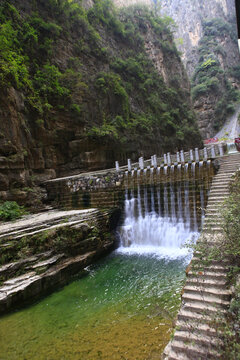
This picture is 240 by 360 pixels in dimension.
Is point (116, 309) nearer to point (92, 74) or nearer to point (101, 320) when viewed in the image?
point (101, 320)

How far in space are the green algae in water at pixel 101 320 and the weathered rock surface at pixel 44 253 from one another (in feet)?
1.49

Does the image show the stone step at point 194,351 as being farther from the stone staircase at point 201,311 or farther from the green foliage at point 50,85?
the green foliage at point 50,85

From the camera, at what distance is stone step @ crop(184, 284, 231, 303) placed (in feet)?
11.2

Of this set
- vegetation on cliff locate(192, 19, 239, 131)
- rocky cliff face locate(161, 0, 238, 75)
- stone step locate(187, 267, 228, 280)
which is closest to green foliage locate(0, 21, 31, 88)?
stone step locate(187, 267, 228, 280)

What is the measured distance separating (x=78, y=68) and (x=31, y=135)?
7696mm

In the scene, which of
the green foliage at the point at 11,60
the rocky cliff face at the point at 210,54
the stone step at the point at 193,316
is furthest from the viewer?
the rocky cliff face at the point at 210,54

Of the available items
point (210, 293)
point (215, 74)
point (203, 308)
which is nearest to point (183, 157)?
point (210, 293)

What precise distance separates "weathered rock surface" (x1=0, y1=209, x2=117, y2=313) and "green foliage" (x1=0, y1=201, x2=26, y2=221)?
665 millimetres

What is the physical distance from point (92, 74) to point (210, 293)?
728 inches

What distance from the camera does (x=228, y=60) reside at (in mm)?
46125

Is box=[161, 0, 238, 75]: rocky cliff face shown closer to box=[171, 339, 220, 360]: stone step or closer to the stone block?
the stone block

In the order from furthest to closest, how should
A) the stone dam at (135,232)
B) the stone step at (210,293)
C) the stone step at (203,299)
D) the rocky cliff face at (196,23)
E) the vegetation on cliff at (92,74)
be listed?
the rocky cliff face at (196,23) < the vegetation on cliff at (92,74) < the stone dam at (135,232) < the stone step at (210,293) < the stone step at (203,299)

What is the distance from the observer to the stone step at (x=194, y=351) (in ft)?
8.81

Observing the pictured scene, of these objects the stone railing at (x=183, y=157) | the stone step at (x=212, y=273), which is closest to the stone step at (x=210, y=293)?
the stone step at (x=212, y=273)
